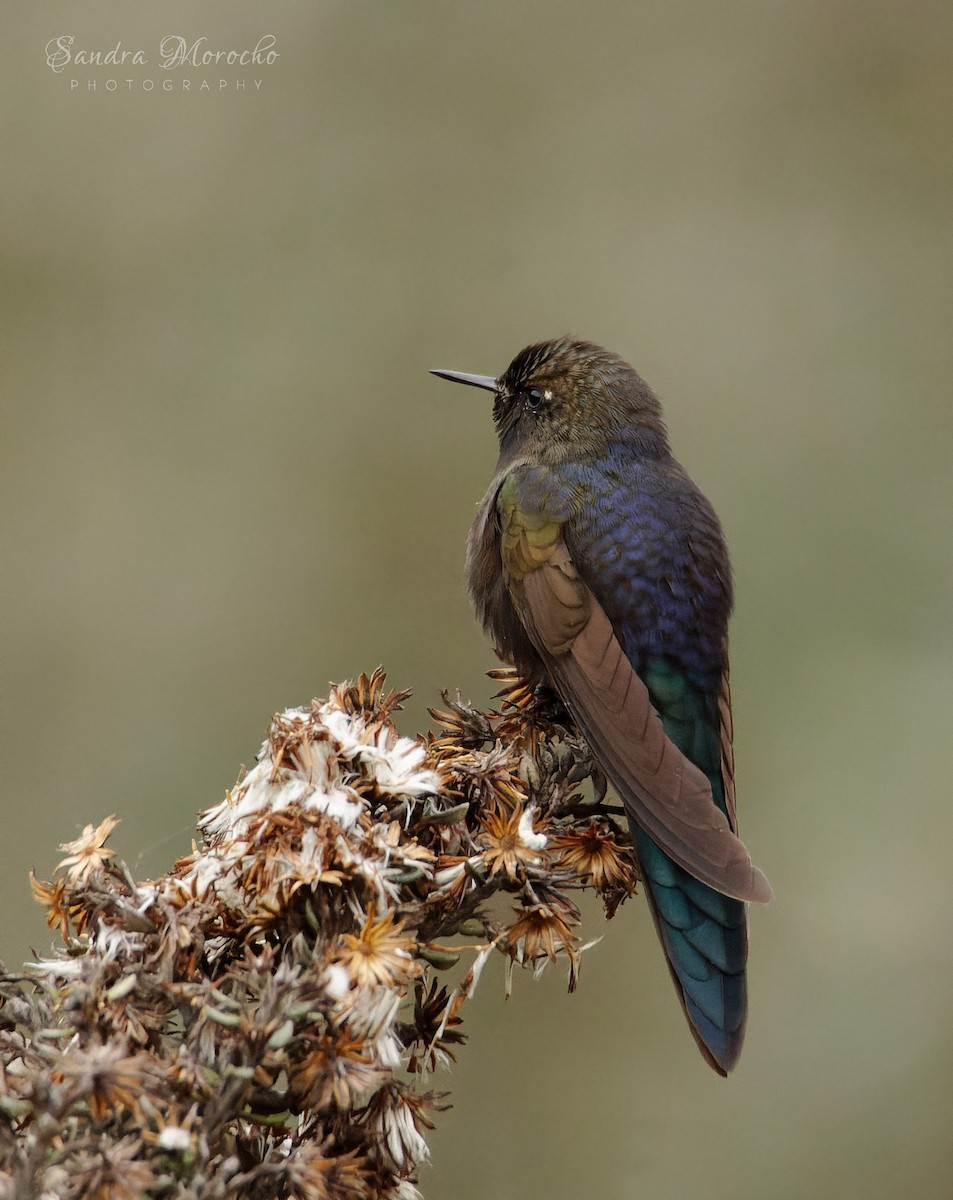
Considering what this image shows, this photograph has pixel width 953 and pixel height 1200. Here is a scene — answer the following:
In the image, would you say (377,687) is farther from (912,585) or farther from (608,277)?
(608,277)

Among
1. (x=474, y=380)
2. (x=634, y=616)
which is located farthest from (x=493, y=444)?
(x=634, y=616)

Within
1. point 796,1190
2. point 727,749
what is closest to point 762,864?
point 796,1190

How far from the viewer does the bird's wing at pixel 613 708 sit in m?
3.47

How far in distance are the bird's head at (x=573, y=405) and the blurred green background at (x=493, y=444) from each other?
1447 millimetres

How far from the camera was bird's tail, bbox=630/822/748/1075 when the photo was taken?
343 centimetres

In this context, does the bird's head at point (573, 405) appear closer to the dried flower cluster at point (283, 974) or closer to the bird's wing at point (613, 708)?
the bird's wing at point (613, 708)

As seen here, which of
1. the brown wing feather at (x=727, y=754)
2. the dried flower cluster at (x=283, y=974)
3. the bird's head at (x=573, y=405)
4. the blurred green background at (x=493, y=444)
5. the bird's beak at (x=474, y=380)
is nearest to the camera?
the dried flower cluster at (x=283, y=974)

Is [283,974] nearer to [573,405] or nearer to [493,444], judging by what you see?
[573,405]

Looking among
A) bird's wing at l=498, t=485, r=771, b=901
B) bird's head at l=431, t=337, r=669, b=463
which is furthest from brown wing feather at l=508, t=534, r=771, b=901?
bird's head at l=431, t=337, r=669, b=463

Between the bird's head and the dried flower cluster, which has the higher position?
the bird's head

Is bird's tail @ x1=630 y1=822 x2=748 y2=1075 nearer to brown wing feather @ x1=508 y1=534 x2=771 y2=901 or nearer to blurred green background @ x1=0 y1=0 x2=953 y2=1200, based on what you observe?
brown wing feather @ x1=508 y1=534 x2=771 y2=901

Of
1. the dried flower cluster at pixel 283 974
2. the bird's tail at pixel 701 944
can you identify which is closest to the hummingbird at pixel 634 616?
the bird's tail at pixel 701 944

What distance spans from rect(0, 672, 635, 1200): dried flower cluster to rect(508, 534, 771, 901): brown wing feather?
0.96 metres

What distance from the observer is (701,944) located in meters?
3.56
